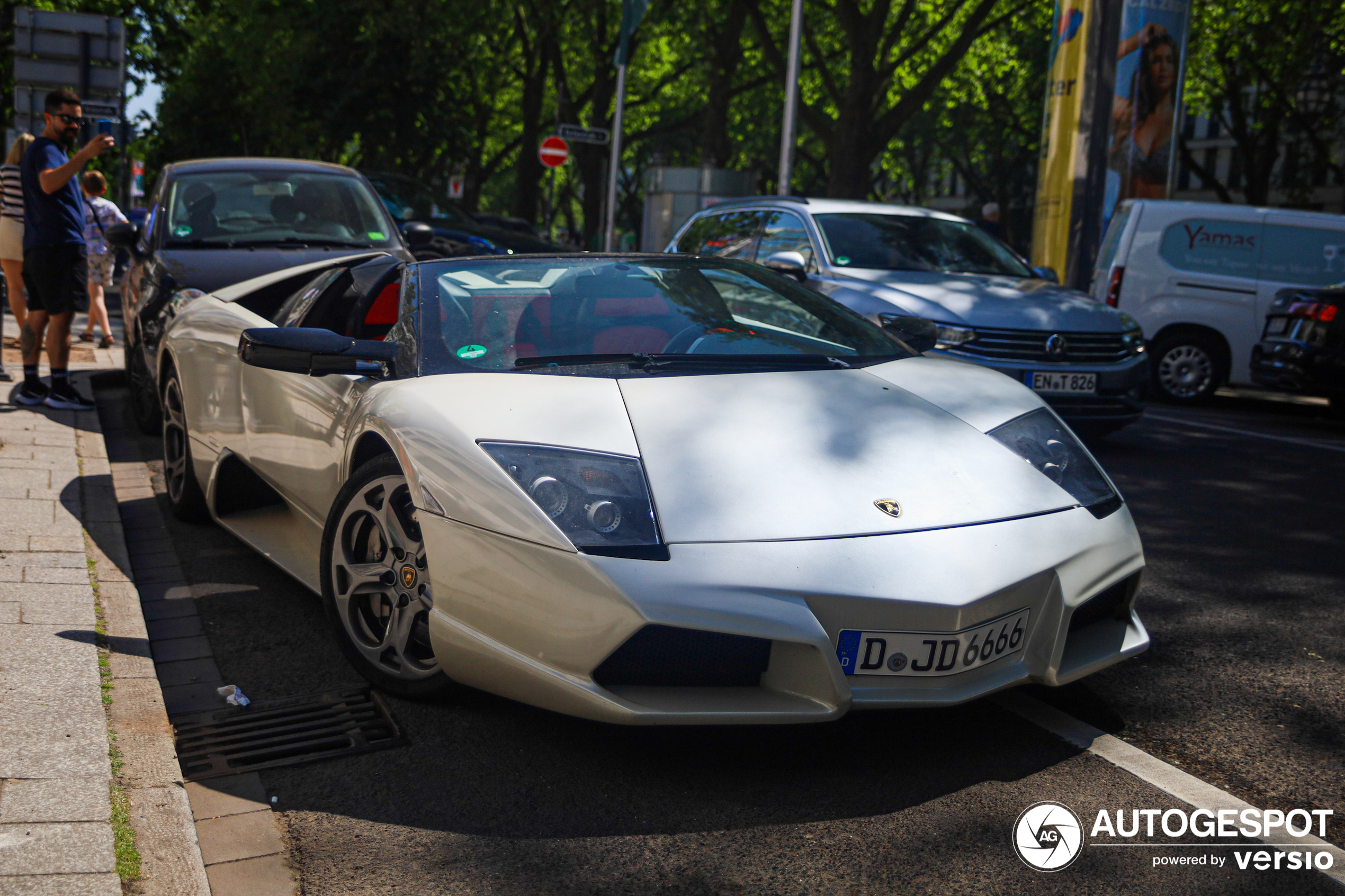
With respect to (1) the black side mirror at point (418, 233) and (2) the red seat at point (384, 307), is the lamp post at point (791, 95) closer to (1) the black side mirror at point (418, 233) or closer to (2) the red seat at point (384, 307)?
(1) the black side mirror at point (418, 233)

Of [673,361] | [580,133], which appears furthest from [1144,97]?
[673,361]

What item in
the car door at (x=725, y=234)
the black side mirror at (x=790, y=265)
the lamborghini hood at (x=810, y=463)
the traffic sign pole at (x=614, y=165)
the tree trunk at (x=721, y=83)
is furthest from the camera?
the tree trunk at (x=721, y=83)

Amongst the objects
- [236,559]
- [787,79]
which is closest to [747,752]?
[236,559]

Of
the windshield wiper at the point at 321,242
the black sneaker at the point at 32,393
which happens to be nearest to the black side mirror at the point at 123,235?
the windshield wiper at the point at 321,242

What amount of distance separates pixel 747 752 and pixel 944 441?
0.95 meters

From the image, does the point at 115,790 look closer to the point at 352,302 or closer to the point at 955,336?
the point at 352,302

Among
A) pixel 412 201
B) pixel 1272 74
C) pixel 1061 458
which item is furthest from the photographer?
pixel 1272 74

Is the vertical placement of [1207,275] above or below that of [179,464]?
above

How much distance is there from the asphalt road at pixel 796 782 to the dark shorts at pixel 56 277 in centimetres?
408

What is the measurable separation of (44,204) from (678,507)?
615cm

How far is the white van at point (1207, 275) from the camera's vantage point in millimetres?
11641

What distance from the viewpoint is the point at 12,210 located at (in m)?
8.29

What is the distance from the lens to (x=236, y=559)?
505cm

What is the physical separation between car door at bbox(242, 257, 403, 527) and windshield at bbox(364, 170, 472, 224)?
8.82m
